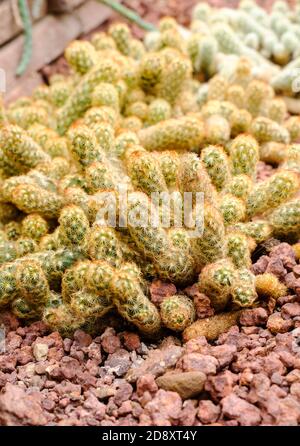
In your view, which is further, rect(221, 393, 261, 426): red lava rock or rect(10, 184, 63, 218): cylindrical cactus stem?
rect(10, 184, 63, 218): cylindrical cactus stem

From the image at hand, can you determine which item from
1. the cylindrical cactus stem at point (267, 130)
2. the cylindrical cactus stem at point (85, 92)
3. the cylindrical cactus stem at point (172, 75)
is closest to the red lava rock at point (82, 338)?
the cylindrical cactus stem at point (85, 92)

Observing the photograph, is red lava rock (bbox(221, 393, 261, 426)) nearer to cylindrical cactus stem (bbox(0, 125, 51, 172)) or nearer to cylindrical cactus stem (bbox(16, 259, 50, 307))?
cylindrical cactus stem (bbox(16, 259, 50, 307))

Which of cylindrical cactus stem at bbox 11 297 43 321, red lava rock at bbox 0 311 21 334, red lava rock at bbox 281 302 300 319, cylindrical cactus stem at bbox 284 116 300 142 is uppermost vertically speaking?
cylindrical cactus stem at bbox 11 297 43 321

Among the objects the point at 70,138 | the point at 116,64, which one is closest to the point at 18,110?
the point at 116,64

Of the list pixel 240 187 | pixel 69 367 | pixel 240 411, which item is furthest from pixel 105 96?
pixel 240 411

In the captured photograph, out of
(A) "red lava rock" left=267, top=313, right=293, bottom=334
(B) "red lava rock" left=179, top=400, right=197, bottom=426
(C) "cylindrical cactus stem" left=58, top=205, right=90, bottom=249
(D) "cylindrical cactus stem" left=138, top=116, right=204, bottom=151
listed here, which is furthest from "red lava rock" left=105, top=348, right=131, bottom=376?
(D) "cylindrical cactus stem" left=138, top=116, right=204, bottom=151
